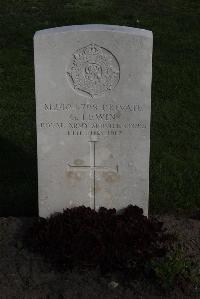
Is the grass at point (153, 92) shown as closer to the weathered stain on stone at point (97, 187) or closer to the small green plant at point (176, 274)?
the weathered stain on stone at point (97, 187)

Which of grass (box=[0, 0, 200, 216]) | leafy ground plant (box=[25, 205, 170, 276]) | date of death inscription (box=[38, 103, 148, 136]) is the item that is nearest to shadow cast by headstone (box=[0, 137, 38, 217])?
→ grass (box=[0, 0, 200, 216])

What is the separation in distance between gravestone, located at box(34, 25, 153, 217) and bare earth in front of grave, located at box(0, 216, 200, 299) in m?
0.56

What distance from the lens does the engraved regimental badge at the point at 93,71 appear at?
508 centimetres

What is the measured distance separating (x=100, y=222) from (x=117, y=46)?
1.49 meters

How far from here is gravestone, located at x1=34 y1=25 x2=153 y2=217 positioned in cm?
505

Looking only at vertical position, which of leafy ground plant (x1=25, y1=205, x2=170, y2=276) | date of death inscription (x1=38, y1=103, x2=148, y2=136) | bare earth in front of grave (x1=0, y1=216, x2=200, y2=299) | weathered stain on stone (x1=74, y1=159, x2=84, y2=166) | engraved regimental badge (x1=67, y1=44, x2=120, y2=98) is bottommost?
bare earth in front of grave (x1=0, y1=216, x2=200, y2=299)

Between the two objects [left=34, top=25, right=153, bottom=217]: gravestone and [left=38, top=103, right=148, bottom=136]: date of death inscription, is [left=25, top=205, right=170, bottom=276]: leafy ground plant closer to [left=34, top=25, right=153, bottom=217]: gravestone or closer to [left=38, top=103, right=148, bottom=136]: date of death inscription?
[left=34, top=25, right=153, bottom=217]: gravestone

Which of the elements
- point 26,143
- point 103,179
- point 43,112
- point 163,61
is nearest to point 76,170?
point 103,179

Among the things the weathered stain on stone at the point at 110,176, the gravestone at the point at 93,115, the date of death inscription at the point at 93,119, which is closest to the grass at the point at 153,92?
the gravestone at the point at 93,115

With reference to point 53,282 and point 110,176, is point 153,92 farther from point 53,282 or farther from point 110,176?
point 53,282

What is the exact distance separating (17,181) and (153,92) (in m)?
3.47

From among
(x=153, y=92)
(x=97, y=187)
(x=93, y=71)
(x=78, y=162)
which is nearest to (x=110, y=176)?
(x=97, y=187)

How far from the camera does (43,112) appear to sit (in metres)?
5.22

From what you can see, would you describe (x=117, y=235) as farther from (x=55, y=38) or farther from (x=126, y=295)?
(x=55, y=38)
